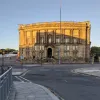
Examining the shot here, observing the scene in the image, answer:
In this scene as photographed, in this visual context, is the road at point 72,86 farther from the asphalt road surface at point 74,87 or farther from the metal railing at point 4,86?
the metal railing at point 4,86

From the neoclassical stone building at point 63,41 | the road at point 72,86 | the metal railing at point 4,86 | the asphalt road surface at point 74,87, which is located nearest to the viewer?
the metal railing at point 4,86

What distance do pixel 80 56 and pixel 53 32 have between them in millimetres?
12087

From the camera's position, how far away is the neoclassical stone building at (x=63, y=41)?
90.2 m

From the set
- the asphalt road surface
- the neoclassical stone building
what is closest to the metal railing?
the asphalt road surface

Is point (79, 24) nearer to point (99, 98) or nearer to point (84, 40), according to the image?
point (84, 40)

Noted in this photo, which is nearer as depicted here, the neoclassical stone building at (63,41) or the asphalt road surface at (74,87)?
the asphalt road surface at (74,87)

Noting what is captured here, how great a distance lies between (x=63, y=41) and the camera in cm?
9081

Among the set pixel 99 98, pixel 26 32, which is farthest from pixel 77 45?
pixel 99 98

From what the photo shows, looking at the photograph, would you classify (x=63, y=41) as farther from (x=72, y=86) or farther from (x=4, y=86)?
(x=4, y=86)

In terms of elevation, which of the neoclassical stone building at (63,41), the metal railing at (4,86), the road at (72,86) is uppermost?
the neoclassical stone building at (63,41)

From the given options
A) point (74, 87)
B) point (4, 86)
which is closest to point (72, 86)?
point (74, 87)

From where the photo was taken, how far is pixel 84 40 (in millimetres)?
90750

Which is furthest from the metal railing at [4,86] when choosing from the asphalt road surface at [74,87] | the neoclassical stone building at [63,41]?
the neoclassical stone building at [63,41]

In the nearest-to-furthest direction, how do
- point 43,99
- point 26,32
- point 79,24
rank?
point 43,99
point 79,24
point 26,32
